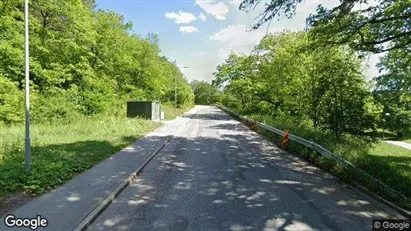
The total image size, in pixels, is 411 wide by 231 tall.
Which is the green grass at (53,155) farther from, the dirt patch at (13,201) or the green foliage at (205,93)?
the green foliage at (205,93)

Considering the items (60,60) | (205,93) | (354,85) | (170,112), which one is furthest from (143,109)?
(205,93)

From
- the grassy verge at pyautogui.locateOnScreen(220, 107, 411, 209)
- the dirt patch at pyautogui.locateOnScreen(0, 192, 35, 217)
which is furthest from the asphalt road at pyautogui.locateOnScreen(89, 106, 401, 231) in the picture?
the dirt patch at pyautogui.locateOnScreen(0, 192, 35, 217)

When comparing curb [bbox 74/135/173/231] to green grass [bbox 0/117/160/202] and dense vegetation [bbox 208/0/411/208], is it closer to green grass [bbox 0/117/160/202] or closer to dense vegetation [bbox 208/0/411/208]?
green grass [bbox 0/117/160/202]

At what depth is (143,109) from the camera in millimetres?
30062

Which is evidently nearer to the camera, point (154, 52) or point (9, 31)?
point (9, 31)

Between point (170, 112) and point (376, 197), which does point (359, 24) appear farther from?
point (170, 112)

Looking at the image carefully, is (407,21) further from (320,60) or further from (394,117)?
(320,60)

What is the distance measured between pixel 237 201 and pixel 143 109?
955 inches

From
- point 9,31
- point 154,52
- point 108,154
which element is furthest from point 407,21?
point 154,52

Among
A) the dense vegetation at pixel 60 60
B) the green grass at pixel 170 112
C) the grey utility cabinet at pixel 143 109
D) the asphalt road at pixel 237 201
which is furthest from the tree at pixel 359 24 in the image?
the green grass at pixel 170 112

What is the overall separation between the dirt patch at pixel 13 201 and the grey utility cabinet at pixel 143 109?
2311 centimetres

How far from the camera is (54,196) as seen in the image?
672 centimetres

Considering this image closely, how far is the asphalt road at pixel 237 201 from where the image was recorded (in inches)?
220

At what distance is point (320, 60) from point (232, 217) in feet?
44.9
